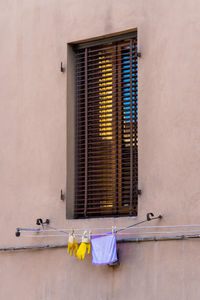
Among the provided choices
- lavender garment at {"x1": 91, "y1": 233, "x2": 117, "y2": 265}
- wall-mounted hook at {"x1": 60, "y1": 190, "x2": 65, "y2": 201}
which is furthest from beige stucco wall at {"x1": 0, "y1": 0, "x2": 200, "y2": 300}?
lavender garment at {"x1": 91, "y1": 233, "x2": 117, "y2": 265}

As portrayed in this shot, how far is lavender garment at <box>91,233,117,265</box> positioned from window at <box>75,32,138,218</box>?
0.56 metres

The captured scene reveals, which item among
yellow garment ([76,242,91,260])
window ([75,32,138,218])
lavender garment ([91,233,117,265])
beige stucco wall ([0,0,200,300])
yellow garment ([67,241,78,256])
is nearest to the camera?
beige stucco wall ([0,0,200,300])

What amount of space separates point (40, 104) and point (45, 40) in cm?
90

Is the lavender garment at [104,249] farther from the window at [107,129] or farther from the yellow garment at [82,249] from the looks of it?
the window at [107,129]

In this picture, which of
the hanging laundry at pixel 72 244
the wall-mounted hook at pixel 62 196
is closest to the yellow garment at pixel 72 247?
the hanging laundry at pixel 72 244

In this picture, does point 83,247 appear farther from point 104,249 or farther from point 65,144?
point 65,144

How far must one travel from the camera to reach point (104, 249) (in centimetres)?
1001

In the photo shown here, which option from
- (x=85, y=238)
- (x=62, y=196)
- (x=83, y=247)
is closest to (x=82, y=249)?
(x=83, y=247)

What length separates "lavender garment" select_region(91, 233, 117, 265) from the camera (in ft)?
32.6

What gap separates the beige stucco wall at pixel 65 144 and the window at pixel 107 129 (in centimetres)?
24

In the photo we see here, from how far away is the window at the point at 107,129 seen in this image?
1060 centimetres

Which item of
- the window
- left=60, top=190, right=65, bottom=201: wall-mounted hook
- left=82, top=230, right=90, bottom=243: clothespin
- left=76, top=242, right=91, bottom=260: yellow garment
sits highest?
the window

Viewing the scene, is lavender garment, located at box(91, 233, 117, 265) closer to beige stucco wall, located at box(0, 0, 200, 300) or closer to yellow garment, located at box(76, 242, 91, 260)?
yellow garment, located at box(76, 242, 91, 260)

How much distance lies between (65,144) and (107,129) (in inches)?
23.7
